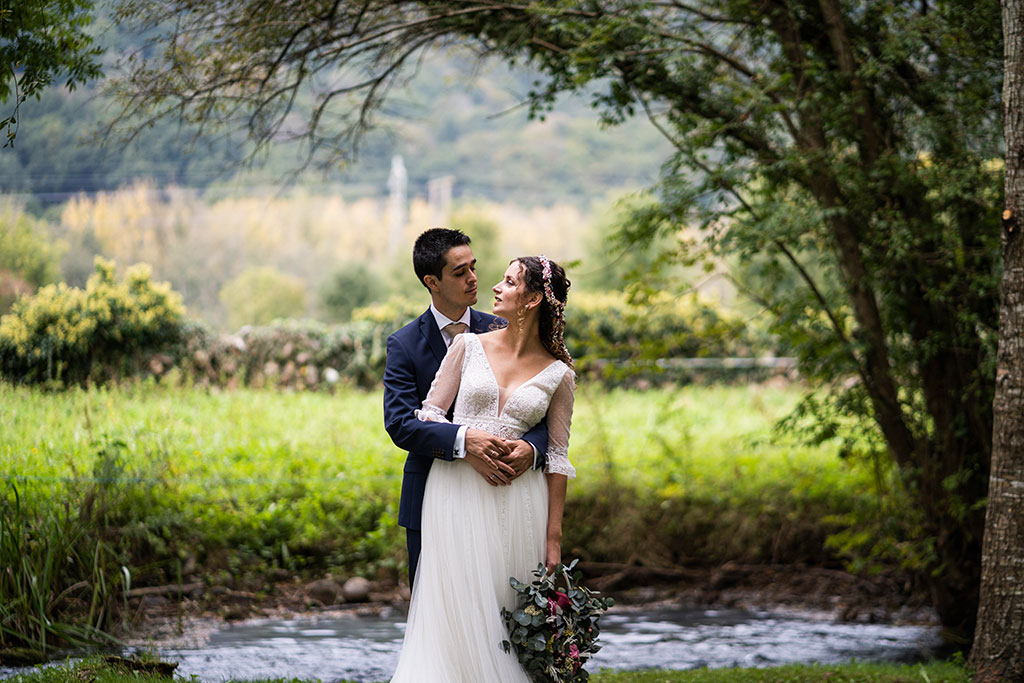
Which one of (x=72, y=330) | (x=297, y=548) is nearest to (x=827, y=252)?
(x=297, y=548)

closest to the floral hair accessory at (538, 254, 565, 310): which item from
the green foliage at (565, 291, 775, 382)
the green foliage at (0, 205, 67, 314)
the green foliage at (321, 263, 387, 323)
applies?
the green foliage at (0, 205, 67, 314)

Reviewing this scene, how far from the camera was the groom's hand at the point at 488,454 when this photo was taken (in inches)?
136

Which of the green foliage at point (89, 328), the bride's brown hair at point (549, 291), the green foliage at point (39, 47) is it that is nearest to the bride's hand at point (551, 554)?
the bride's brown hair at point (549, 291)

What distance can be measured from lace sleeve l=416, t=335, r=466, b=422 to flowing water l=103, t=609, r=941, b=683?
8.33 feet

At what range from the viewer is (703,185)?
672cm

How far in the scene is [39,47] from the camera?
4.80m

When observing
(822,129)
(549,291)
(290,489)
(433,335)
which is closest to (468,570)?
(433,335)

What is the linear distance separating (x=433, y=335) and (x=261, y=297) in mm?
19025

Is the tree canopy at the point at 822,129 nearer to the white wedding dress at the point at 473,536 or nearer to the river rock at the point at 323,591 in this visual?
the white wedding dress at the point at 473,536

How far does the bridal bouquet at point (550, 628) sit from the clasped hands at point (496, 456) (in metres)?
0.39

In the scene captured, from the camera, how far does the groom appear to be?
3.48 m

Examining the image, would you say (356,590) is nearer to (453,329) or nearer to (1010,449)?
(453,329)

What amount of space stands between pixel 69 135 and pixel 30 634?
179 inches

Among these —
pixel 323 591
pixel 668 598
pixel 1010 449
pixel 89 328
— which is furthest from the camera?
pixel 668 598
